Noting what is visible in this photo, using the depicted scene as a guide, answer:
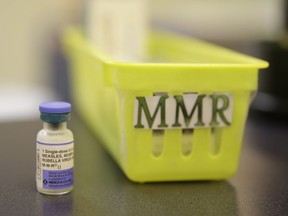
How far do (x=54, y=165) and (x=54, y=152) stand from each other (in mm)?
17

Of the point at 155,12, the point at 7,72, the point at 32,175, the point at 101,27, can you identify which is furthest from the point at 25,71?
the point at 32,175

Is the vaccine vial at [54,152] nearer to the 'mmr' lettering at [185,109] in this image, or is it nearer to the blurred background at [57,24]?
the 'mmr' lettering at [185,109]

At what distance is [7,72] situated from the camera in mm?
2258

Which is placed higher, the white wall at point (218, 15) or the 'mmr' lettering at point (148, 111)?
the white wall at point (218, 15)

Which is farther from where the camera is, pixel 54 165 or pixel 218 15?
pixel 218 15

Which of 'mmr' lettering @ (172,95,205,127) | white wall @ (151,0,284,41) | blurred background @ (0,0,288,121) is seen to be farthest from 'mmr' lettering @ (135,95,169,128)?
white wall @ (151,0,284,41)

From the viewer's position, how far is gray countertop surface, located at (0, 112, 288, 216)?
61 cm

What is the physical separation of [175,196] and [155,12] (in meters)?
1.69

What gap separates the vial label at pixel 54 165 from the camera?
2.07 feet

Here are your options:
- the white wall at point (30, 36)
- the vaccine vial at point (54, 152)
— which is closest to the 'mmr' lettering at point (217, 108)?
the vaccine vial at point (54, 152)

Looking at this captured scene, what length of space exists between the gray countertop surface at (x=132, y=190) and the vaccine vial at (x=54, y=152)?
17 millimetres

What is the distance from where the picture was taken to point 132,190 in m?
0.68

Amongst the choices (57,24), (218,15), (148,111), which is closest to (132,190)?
(148,111)

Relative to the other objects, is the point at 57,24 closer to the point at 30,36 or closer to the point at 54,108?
the point at 30,36
